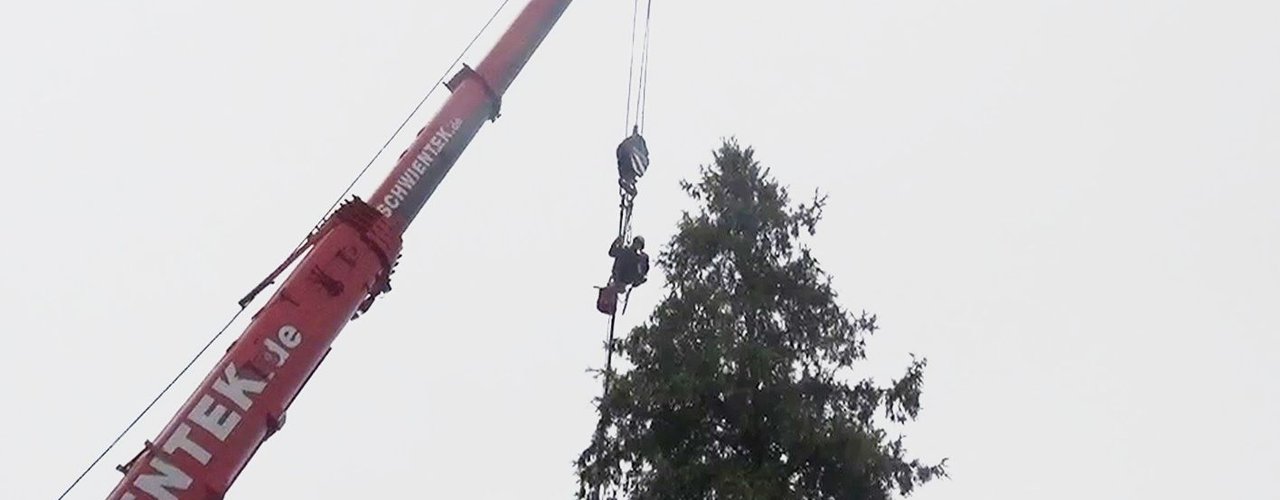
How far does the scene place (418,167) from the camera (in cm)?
1295

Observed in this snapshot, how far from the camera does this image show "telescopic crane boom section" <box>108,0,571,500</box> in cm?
1022

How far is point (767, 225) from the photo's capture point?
16.4 m

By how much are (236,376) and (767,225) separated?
792 cm

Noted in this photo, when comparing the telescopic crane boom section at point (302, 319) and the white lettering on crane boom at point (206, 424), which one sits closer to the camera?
the white lettering on crane boom at point (206, 424)

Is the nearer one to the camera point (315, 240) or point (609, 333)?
point (315, 240)

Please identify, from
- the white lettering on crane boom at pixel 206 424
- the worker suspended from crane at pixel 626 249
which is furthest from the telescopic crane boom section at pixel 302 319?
the worker suspended from crane at pixel 626 249

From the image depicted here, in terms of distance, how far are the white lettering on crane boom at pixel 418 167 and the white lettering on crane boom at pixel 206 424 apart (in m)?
2.09

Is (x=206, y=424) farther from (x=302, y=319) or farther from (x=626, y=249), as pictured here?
(x=626, y=249)

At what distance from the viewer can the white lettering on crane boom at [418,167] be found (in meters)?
12.6

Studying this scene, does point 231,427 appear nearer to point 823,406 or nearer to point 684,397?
point 684,397

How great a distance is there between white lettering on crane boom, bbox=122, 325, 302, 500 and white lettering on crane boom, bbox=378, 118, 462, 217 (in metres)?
2.09

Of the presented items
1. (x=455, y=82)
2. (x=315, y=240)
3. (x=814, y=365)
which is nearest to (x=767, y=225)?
(x=814, y=365)

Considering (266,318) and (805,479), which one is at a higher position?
(805,479)

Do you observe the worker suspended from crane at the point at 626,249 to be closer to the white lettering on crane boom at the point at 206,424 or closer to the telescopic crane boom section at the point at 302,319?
the telescopic crane boom section at the point at 302,319
